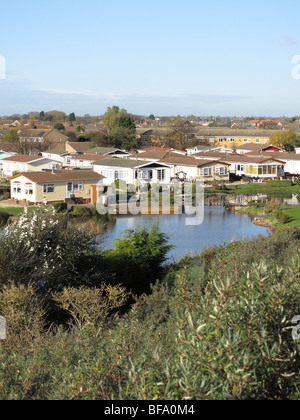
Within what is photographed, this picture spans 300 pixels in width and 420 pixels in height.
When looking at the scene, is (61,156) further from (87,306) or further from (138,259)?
(87,306)

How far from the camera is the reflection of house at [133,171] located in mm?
30359

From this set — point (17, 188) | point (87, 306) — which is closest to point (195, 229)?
point (17, 188)

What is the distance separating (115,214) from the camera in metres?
23.9

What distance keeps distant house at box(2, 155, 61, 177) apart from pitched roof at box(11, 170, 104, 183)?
7154 millimetres

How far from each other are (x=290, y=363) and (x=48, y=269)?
7.17 m

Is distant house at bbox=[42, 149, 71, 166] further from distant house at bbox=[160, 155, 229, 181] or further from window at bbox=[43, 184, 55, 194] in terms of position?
window at bbox=[43, 184, 55, 194]

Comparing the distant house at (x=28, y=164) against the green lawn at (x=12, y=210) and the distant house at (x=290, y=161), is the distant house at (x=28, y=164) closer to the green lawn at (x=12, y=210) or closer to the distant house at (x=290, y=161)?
the green lawn at (x=12, y=210)

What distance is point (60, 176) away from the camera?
24984mm

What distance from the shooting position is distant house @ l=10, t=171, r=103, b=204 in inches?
965

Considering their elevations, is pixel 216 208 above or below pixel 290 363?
below

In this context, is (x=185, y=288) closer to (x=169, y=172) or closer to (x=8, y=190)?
(x=8, y=190)

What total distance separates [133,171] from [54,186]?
6666 mm

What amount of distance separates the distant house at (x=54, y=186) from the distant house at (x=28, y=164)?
694 centimetres

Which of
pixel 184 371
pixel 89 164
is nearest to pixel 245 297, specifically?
pixel 184 371
